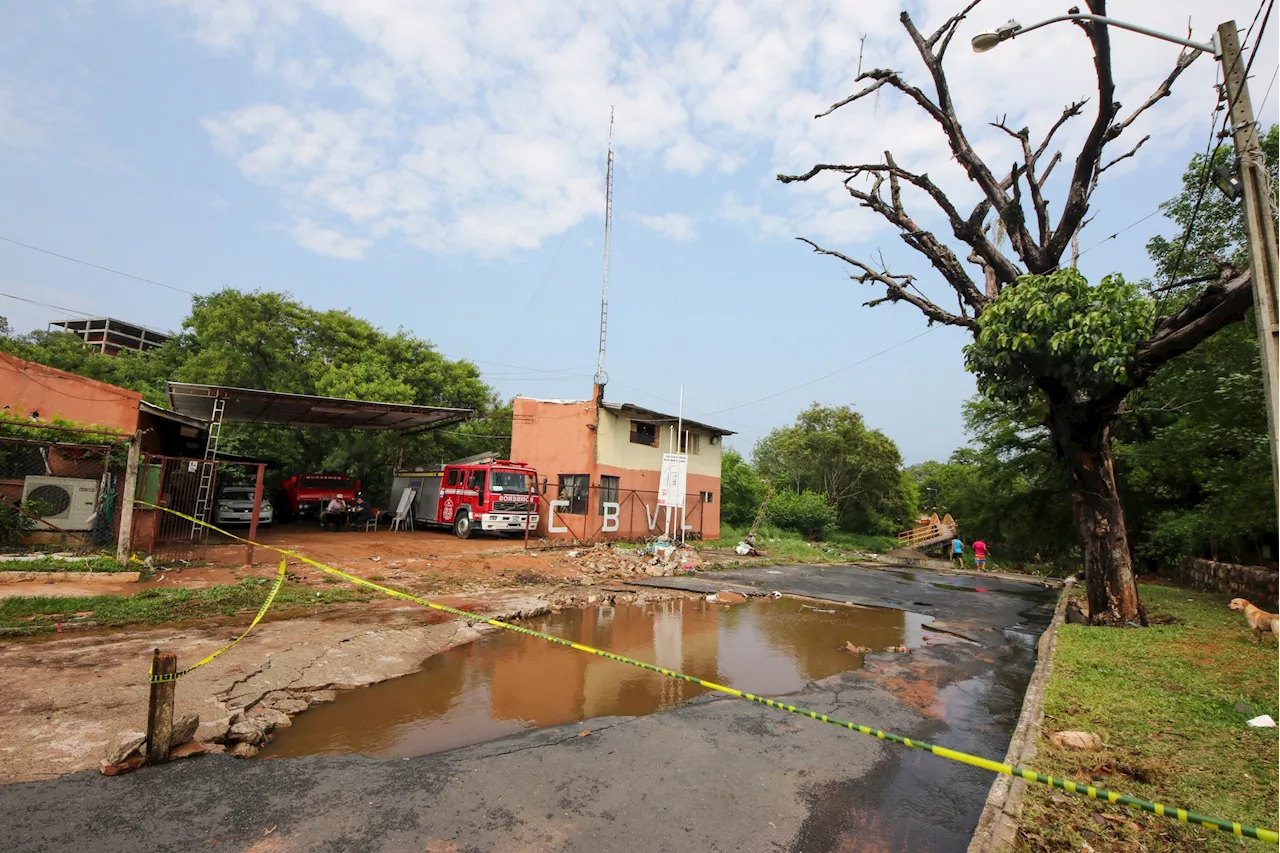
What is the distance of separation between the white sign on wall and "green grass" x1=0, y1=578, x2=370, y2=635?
11.7 m

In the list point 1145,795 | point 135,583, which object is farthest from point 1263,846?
point 135,583

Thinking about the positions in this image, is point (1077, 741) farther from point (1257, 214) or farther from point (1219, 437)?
point (1219, 437)

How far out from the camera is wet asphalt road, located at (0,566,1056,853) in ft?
10.8

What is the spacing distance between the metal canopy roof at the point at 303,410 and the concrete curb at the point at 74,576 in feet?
20.9

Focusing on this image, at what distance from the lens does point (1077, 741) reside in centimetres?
461

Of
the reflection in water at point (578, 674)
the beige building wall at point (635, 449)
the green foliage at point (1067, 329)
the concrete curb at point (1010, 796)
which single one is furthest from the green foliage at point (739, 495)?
the concrete curb at point (1010, 796)

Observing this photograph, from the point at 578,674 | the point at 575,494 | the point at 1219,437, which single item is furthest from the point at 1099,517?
the point at 575,494

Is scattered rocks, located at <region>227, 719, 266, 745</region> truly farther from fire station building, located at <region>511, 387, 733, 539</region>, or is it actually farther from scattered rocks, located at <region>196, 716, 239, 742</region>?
fire station building, located at <region>511, 387, 733, 539</region>

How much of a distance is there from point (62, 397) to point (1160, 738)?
53.3 ft

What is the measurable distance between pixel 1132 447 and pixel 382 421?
78.8ft

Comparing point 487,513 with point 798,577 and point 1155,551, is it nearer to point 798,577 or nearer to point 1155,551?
point 798,577

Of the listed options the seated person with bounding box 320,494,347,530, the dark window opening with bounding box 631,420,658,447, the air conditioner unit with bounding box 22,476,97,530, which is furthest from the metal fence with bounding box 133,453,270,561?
the dark window opening with bounding box 631,420,658,447

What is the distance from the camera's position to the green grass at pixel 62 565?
9.11 meters

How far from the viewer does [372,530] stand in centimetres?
2191
